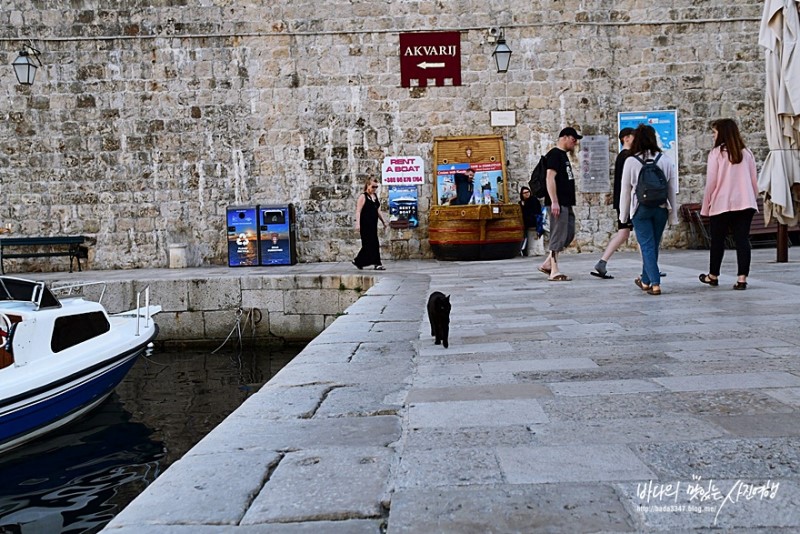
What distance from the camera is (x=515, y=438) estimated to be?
2.27 metres

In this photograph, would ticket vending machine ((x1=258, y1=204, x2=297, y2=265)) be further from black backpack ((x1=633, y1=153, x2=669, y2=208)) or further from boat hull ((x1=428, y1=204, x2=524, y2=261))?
black backpack ((x1=633, y1=153, x2=669, y2=208))

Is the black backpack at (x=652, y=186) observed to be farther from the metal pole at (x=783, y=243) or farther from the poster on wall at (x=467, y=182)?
the poster on wall at (x=467, y=182)

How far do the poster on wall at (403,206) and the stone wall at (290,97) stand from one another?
0.25 metres

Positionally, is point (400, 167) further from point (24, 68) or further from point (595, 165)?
point (24, 68)

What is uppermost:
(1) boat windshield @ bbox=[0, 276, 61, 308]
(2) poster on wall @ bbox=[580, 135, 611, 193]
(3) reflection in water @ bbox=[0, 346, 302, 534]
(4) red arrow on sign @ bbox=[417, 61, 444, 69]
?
(4) red arrow on sign @ bbox=[417, 61, 444, 69]

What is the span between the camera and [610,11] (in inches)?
500

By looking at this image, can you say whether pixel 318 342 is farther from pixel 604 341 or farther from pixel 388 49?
pixel 388 49

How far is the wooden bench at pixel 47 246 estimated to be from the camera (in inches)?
481

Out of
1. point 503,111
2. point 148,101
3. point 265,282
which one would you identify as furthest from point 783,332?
point 148,101

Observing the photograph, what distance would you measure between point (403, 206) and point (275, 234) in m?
2.32

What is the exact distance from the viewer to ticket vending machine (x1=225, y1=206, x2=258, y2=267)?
40.4 ft

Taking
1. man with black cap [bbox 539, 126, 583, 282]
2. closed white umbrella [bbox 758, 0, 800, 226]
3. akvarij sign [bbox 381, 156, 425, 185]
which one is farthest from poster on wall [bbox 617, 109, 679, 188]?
man with black cap [bbox 539, 126, 583, 282]

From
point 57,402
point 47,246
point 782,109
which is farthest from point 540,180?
point 47,246

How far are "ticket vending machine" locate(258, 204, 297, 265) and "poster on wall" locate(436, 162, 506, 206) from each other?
2.73m
